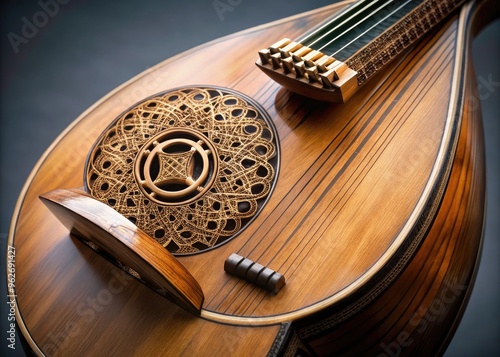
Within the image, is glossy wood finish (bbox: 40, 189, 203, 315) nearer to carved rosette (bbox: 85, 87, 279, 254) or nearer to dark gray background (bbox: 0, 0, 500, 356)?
carved rosette (bbox: 85, 87, 279, 254)

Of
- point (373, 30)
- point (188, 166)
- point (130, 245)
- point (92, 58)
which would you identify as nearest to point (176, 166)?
point (188, 166)

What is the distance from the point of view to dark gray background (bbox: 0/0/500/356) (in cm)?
226

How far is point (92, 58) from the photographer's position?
2.53 m

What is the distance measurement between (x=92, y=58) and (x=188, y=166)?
3.80ft

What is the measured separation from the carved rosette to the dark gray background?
70 cm

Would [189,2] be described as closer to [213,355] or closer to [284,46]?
[284,46]

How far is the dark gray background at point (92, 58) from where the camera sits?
2260mm

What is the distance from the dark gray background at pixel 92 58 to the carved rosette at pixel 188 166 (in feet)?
2.30

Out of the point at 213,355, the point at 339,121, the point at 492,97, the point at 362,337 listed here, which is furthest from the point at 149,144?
the point at 492,97

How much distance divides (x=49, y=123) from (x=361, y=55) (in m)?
1.21

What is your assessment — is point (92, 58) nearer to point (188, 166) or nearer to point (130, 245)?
point (188, 166)

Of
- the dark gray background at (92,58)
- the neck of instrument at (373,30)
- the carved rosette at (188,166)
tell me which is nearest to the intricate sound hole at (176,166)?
the carved rosette at (188,166)

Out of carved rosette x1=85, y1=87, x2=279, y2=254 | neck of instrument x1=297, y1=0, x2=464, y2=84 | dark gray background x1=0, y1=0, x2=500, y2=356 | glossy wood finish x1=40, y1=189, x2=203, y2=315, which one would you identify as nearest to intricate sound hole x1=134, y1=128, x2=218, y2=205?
carved rosette x1=85, y1=87, x2=279, y2=254

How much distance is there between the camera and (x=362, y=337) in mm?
1422
